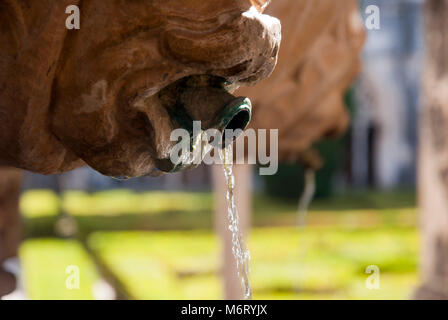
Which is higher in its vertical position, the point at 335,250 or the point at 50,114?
the point at 50,114

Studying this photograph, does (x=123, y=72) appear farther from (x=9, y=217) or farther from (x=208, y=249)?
→ (x=208, y=249)

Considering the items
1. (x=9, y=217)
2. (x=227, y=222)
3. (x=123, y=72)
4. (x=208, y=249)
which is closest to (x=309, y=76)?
(x=227, y=222)

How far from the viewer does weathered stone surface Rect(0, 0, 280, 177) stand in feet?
3.44

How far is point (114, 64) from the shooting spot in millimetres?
1061

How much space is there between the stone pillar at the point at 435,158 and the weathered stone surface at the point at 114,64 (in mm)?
2685

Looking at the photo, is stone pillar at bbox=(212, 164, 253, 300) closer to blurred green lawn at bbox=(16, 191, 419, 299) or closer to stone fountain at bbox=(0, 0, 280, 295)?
blurred green lawn at bbox=(16, 191, 419, 299)

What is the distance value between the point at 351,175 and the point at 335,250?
9.12 m

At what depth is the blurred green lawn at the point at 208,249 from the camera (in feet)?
17.3

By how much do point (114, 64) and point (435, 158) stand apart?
292cm

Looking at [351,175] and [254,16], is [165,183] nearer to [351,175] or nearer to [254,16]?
[351,175]

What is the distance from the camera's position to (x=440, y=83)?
3.58 metres

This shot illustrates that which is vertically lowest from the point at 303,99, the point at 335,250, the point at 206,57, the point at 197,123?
the point at 335,250

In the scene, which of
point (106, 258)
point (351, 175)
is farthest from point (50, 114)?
point (351, 175)

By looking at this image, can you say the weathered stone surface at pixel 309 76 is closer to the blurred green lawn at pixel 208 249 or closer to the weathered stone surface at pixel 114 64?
the weathered stone surface at pixel 114 64
